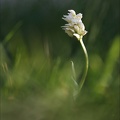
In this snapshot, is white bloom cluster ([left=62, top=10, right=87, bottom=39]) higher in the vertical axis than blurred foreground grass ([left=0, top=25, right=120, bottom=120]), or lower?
higher

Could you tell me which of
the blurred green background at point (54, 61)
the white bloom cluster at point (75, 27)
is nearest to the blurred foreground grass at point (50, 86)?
the blurred green background at point (54, 61)

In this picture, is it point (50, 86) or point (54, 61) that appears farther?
point (54, 61)

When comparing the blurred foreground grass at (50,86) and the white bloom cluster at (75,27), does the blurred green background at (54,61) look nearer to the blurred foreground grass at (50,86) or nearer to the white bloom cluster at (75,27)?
the blurred foreground grass at (50,86)

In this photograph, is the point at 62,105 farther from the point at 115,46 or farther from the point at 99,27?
the point at 99,27

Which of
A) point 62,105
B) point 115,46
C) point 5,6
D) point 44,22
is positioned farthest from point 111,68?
point 5,6

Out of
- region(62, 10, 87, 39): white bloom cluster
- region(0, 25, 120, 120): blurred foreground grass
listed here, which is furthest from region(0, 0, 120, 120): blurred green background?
region(62, 10, 87, 39): white bloom cluster

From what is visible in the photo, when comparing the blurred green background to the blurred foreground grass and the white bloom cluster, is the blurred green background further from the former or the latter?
the white bloom cluster

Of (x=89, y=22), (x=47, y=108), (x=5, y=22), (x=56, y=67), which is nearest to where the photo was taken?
(x=47, y=108)

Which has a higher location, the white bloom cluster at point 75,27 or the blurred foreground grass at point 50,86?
the white bloom cluster at point 75,27
